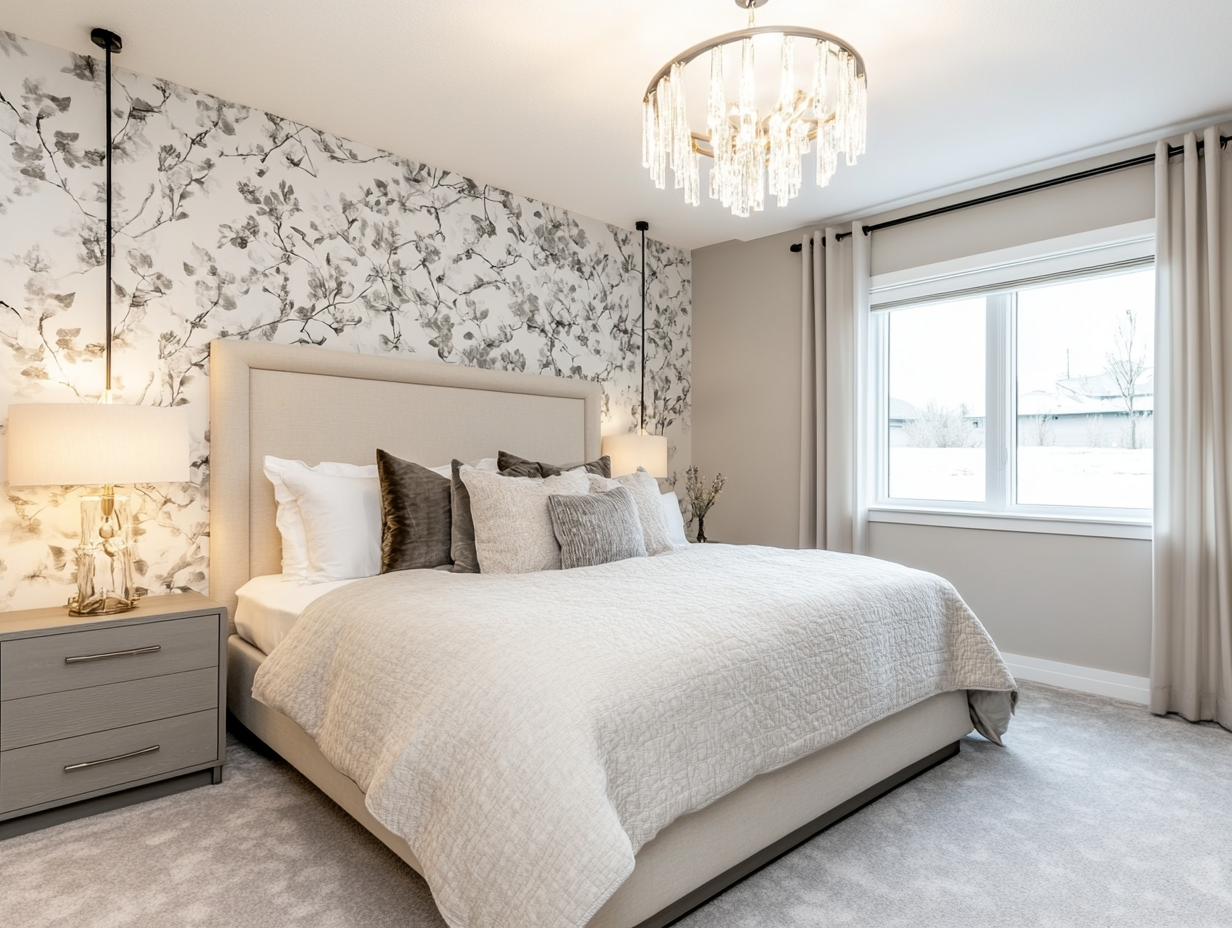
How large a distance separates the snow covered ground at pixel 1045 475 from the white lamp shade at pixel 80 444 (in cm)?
363

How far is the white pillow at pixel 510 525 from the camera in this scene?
8.51 feet

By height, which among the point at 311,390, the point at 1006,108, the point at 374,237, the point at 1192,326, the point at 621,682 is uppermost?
the point at 1006,108

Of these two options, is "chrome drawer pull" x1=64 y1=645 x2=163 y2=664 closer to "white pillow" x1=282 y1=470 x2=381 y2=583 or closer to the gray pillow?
"white pillow" x1=282 y1=470 x2=381 y2=583

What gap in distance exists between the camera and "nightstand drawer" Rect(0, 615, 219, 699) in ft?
6.63

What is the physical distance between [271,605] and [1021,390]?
11.8 feet

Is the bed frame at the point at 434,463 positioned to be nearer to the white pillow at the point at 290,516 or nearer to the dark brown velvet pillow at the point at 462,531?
the white pillow at the point at 290,516

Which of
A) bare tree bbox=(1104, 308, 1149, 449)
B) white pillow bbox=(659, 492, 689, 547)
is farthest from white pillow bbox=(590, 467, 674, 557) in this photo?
bare tree bbox=(1104, 308, 1149, 449)

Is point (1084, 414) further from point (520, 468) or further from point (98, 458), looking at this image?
point (98, 458)

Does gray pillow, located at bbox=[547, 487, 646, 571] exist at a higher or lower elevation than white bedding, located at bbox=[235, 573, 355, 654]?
higher


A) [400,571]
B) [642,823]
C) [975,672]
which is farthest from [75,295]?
[975,672]

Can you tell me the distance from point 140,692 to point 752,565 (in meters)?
2.03

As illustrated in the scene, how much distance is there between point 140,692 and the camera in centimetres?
221

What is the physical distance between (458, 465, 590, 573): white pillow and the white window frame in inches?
86.8

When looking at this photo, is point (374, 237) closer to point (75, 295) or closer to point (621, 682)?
point (75, 295)
